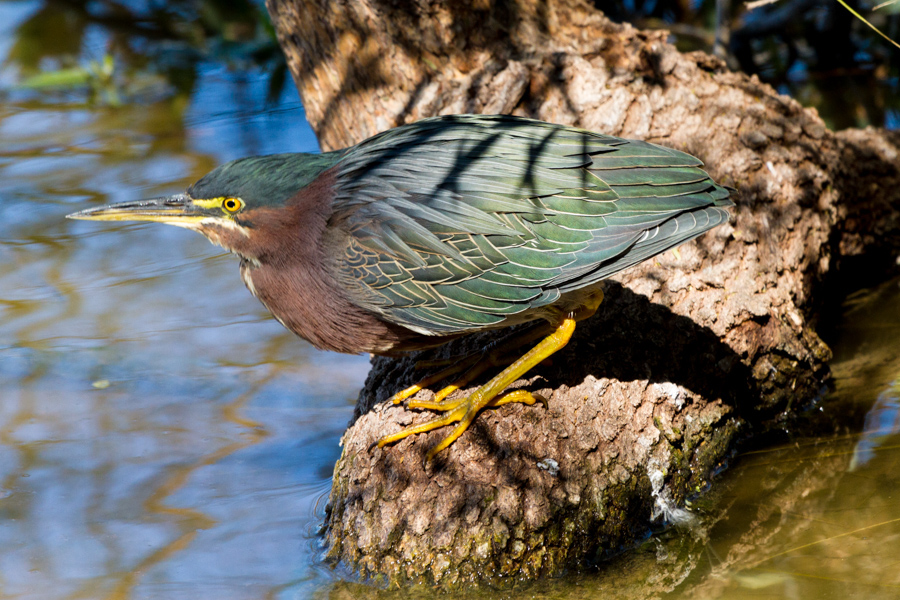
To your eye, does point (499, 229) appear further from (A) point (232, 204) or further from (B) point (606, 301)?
(A) point (232, 204)

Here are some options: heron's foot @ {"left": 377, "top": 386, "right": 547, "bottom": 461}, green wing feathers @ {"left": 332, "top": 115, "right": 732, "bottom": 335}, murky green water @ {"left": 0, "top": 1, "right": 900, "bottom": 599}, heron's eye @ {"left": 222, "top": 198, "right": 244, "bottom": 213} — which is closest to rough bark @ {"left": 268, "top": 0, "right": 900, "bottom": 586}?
heron's foot @ {"left": 377, "top": 386, "right": 547, "bottom": 461}

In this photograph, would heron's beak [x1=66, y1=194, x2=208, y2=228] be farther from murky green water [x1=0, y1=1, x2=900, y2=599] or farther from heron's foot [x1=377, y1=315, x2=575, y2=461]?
murky green water [x1=0, y1=1, x2=900, y2=599]

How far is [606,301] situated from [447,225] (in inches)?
39.4

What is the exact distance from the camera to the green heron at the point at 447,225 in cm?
316

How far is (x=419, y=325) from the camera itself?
3.19m

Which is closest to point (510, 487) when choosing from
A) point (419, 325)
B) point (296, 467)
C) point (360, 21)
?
point (419, 325)

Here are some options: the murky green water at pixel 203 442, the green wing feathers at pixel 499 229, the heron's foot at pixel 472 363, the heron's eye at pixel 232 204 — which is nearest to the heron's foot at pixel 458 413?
the heron's foot at pixel 472 363

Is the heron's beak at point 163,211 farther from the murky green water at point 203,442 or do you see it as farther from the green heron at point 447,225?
the murky green water at point 203,442

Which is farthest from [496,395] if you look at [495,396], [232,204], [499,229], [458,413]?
[232,204]

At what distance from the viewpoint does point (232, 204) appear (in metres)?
3.27

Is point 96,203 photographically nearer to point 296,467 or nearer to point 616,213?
point 296,467

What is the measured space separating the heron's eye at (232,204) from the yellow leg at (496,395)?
40.8 inches

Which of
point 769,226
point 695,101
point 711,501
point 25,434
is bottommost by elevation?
point 25,434

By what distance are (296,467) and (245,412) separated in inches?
25.9
